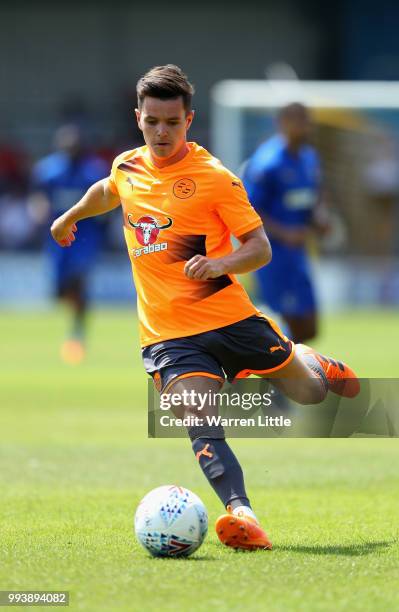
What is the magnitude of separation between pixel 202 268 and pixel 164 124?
2.62 feet

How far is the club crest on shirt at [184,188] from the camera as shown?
6.15 metres

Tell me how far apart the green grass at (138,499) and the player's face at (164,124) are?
1.95 meters

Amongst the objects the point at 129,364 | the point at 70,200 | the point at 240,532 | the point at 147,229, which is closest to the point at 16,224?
the point at 70,200

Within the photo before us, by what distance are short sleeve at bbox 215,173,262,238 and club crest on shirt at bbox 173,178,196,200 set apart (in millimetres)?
139

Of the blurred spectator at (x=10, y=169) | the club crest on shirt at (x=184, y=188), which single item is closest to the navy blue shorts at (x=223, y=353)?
the club crest on shirt at (x=184, y=188)

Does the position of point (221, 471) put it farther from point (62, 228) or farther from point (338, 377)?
point (62, 228)

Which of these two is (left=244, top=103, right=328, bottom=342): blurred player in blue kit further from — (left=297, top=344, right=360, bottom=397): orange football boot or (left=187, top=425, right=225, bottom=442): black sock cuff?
(left=187, top=425, right=225, bottom=442): black sock cuff

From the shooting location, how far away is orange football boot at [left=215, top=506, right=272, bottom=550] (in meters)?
5.66

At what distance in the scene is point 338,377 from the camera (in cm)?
667

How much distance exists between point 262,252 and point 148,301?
638 millimetres

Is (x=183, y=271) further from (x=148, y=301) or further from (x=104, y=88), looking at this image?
(x=104, y=88)

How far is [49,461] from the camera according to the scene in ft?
30.1

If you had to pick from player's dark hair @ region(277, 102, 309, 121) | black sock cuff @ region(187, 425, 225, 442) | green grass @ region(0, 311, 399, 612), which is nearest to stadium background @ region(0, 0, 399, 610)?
green grass @ region(0, 311, 399, 612)

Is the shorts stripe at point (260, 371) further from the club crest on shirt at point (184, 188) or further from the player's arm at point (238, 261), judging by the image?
the club crest on shirt at point (184, 188)
